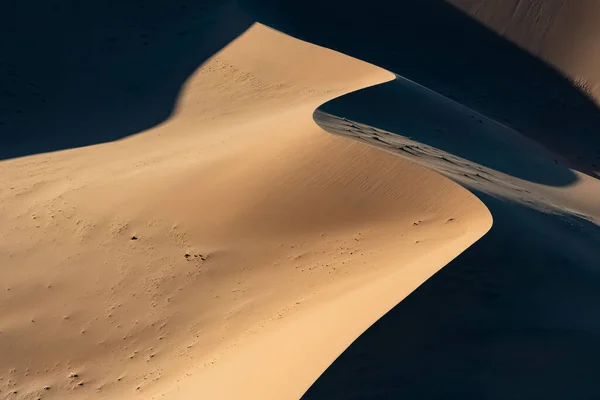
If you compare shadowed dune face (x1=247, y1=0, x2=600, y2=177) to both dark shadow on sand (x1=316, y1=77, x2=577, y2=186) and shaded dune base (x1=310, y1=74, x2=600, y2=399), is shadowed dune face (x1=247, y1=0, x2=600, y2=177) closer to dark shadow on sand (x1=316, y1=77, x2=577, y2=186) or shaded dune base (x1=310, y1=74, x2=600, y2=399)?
dark shadow on sand (x1=316, y1=77, x2=577, y2=186)

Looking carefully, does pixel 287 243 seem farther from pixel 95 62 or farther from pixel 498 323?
pixel 95 62

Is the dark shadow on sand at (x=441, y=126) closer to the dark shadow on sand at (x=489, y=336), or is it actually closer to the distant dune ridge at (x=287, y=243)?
the distant dune ridge at (x=287, y=243)

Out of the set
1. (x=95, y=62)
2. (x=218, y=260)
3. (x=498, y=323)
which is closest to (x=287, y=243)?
(x=218, y=260)

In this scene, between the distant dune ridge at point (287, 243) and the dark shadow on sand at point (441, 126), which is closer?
the distant dune ridge at point (287, 243)

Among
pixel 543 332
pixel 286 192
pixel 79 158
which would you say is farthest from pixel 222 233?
pixel 79 158

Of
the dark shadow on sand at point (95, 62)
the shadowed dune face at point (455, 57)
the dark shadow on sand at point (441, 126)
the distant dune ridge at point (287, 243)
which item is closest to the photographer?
the distant dune ridge at point (287, 243)

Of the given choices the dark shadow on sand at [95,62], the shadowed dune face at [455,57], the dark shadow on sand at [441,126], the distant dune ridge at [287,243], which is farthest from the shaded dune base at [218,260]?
the shadowed dune face at [455,57]

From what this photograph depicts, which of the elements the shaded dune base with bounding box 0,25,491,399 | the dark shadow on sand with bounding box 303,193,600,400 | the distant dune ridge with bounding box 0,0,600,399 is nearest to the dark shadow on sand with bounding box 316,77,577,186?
the distant dune ridge with bounding box 0,0,600,399
